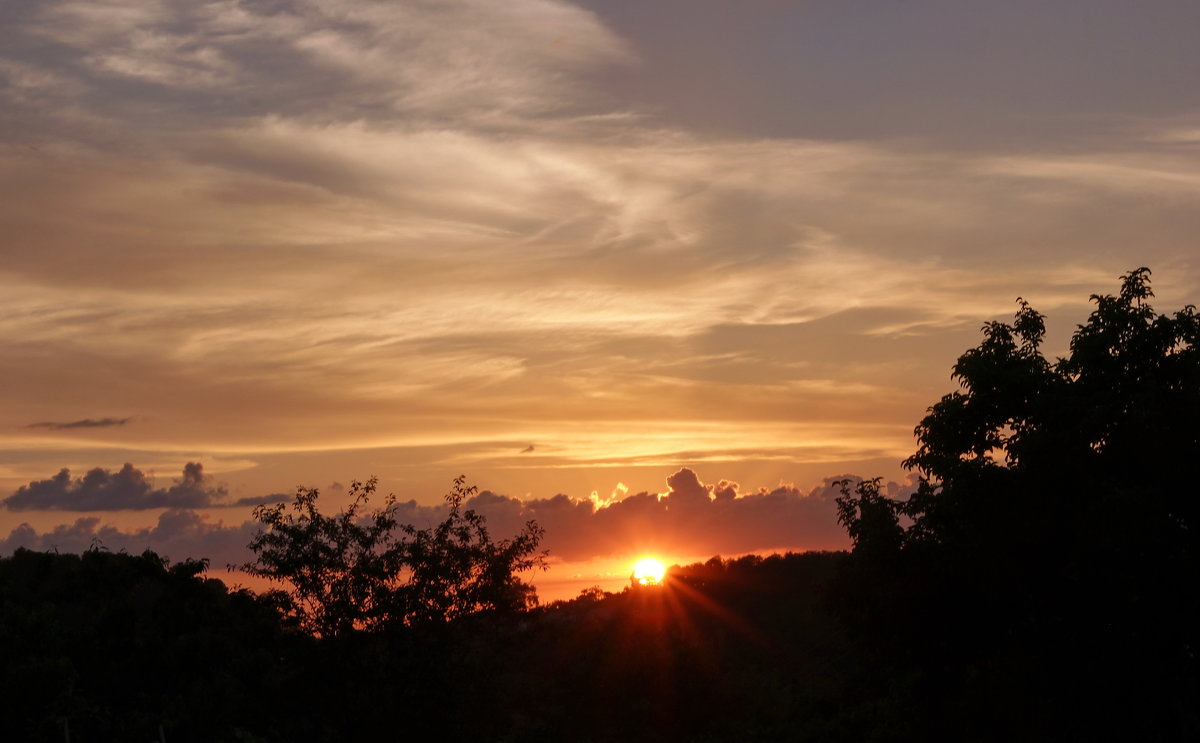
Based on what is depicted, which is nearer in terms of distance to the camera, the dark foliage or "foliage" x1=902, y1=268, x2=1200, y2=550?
"foliage" x1=902, y1=268, x2=1200, y2=550

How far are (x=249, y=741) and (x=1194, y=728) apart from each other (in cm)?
2481

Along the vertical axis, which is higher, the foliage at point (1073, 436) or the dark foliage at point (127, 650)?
the foliage at point (1073, 436)

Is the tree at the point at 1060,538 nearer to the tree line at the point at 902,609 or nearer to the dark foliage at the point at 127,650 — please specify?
the tree line at the point at 902,609

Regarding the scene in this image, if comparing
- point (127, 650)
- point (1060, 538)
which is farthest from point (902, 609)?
point (127, 650)

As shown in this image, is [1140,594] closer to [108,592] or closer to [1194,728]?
[1194,728]

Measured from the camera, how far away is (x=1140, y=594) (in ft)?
86.9

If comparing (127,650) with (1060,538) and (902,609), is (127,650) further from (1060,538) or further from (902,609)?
(1060,538)

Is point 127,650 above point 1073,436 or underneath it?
underneath

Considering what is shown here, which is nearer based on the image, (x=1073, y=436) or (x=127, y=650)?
(x=1073, y=436)

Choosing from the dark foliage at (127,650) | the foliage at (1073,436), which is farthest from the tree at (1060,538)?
the dark foliage at (127,650)

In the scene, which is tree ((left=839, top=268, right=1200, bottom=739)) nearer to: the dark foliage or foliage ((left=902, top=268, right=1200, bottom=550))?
foliage ((left=902, top=268, right=1200, bottom=550))

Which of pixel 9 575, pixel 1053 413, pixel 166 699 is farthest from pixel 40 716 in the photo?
pixel 1053 413

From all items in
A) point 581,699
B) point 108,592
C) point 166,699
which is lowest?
point 581,699

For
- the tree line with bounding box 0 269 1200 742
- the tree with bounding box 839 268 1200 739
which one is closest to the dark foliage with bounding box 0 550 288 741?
the tree line with bounding box 0 269 1200 742
